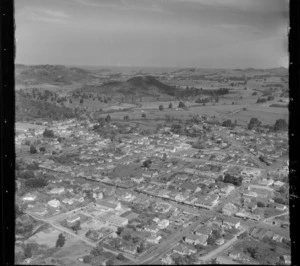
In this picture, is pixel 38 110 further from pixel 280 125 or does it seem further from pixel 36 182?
pixel 280 125

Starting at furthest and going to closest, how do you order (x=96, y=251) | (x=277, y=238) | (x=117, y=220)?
1. (x=117, y=220)
2. (x=96, y=251)
3. (x=277, y=238)

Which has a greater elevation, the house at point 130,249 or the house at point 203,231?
the house at point 203,231

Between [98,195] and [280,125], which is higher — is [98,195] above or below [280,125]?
below

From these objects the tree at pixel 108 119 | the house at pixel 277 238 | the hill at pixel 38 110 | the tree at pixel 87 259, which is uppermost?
the hill at pixel 38 110

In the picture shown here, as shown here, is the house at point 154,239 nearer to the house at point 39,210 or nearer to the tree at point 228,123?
the house at point 39,210

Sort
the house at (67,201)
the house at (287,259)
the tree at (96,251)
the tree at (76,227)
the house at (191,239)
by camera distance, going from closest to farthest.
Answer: the house at (287,259), the house at (191,239), the tree at (96,251), the tree at (76,227), the house at (67,201)

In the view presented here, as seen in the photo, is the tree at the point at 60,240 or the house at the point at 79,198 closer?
the tree at the point at 60,240

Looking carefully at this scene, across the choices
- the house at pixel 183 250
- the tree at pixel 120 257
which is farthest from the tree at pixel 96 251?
the house at pixel 183 250

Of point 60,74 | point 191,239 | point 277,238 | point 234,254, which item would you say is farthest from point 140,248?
point 60,74
